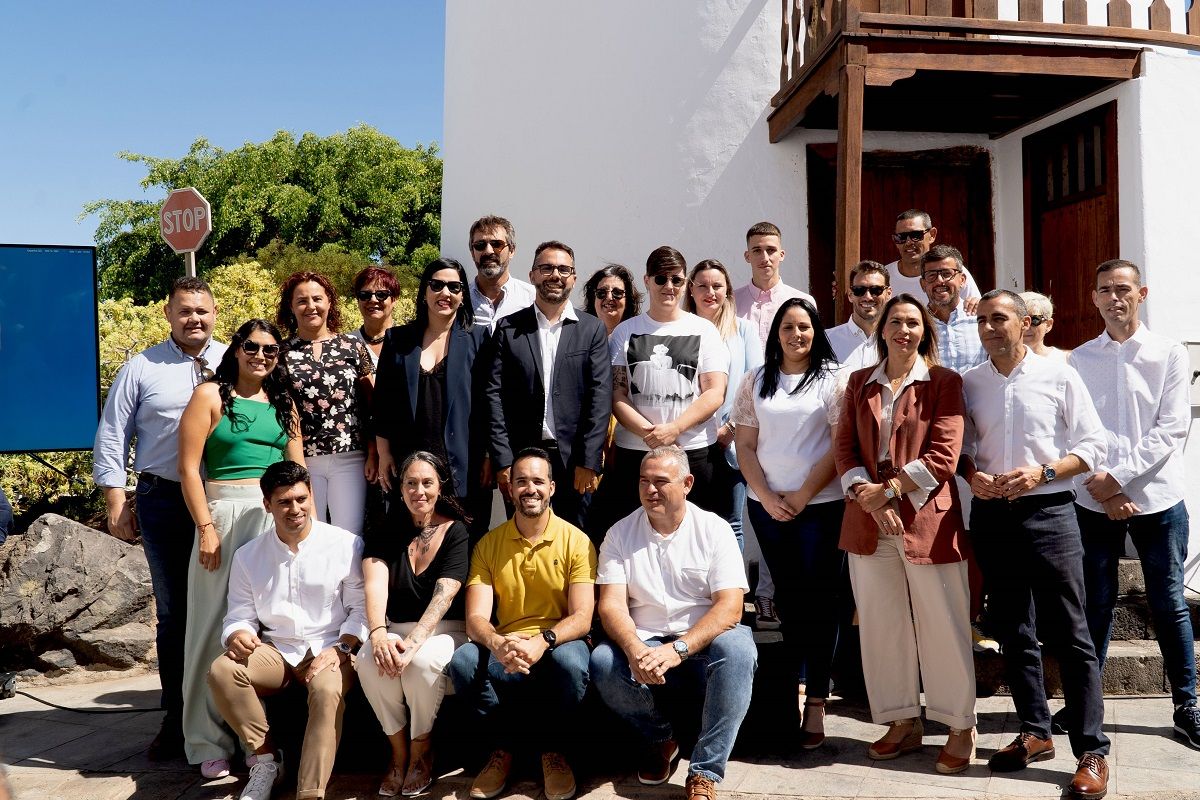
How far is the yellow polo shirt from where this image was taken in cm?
425

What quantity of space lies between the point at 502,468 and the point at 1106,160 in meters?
4.72

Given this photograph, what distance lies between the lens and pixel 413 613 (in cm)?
432

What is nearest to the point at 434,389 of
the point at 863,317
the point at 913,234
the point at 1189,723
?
the point at 863,317

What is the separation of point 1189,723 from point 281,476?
3.93 meters

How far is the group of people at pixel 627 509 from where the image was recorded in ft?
13.4

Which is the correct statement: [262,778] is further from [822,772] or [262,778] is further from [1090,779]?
[1090,779]

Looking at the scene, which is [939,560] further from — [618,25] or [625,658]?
[618,25]

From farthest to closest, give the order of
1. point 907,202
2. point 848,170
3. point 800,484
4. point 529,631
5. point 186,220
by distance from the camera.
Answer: point 907,202, point 186,220, point 848,170, point 800,484, point 529,631

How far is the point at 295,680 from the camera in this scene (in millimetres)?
4293

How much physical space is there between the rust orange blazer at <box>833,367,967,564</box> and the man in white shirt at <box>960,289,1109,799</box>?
142 millimetres

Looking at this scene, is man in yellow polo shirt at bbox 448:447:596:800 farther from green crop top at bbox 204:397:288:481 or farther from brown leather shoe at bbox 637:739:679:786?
green crop top at bbox 204:397:288:481

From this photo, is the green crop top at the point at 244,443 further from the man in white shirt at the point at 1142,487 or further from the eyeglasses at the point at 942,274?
the man in white shirt at the point at 1142,487

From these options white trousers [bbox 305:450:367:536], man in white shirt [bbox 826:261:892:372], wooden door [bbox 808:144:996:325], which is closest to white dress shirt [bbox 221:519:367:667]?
white trousers [bbox 305:450:367:536]

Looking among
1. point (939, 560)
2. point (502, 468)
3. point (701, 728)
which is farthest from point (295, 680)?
point (939, 560)
